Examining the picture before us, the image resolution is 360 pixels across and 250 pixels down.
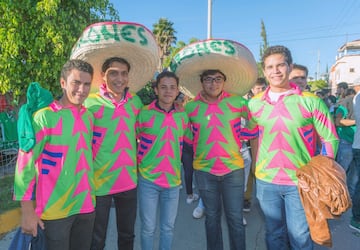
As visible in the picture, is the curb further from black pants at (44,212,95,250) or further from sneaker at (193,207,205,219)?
sneaker at (193,207,205,219)

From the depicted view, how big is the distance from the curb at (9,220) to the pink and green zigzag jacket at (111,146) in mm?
2220

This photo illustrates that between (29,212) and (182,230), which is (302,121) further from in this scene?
(182,230)

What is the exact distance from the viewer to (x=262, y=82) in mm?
4766

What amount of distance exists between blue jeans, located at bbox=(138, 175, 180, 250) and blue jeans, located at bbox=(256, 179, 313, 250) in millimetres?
830

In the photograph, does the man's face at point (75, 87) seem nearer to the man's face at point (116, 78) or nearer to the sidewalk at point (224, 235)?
the man's face at point (116, 78)

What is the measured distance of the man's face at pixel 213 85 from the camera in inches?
109

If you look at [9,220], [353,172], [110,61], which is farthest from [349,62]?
[9,220]

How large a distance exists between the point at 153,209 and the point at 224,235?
1.51 meters

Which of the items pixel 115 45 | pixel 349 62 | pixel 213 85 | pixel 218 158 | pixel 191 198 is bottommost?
pixel 191 198

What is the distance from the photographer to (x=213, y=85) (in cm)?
278

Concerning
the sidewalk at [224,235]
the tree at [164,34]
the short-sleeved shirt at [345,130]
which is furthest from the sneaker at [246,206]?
the tree at [164,34]

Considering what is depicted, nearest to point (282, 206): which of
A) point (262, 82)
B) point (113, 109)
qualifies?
point (113, 109)

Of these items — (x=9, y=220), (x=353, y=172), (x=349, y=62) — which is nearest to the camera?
(x=9, y=220)

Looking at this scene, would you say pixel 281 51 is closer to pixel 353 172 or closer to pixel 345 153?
pixel 353 172
